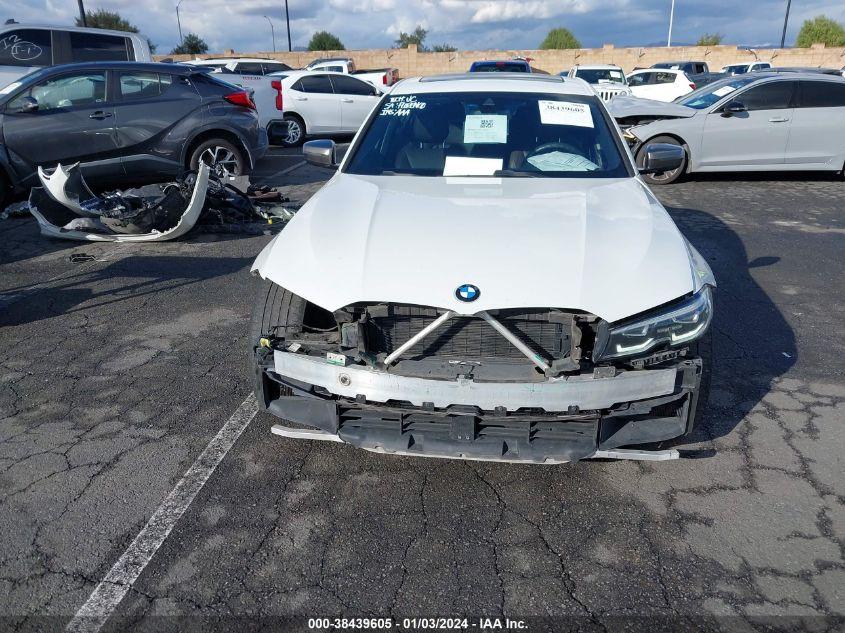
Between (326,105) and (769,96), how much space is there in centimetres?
862

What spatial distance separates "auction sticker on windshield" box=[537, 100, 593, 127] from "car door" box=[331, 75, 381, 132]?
10673 millimetres

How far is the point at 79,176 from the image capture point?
7.02m

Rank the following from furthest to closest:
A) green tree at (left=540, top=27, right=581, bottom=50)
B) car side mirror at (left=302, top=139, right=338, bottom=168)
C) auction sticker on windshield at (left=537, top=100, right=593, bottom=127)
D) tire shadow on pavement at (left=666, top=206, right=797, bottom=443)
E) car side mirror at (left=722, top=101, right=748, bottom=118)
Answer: green tree at (left=540, top=27, right=581, bottom=50) → car side mirror at (left=722, top=101, right=748, bottom=118) → car side mirror at (left=302, top=139, right=338, bottom=168) → auction sticker on windshield at (left=537, top=100, right=593, bottom=127) → tire shadow on pavement at (left=666, top=206, right=797, bottom=443)

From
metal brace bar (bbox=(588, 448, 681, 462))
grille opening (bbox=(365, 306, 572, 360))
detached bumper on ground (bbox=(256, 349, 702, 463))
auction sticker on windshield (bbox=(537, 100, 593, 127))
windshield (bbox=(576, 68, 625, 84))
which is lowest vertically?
metal brace bar (bbox=(588, 448, 681, 462))

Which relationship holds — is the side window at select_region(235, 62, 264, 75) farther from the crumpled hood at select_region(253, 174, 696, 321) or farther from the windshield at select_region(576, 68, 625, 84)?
the crumpled hood at select_region(253, 174, 696, 321)

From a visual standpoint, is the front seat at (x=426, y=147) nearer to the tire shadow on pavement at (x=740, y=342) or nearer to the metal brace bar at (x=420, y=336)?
the metal brace bar at (x=420, y=336)

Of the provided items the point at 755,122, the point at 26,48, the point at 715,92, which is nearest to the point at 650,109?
the point at 715,92

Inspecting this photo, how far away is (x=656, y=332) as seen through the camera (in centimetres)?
254

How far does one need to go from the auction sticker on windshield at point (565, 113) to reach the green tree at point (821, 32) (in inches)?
2486

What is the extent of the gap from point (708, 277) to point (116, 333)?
380cm

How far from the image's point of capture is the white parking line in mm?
2209

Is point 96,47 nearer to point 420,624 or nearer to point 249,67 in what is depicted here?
point 249,67

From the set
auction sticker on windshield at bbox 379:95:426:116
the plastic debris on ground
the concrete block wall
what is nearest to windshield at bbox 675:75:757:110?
the plastic debris on ground

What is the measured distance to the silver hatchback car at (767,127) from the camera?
9992mm
